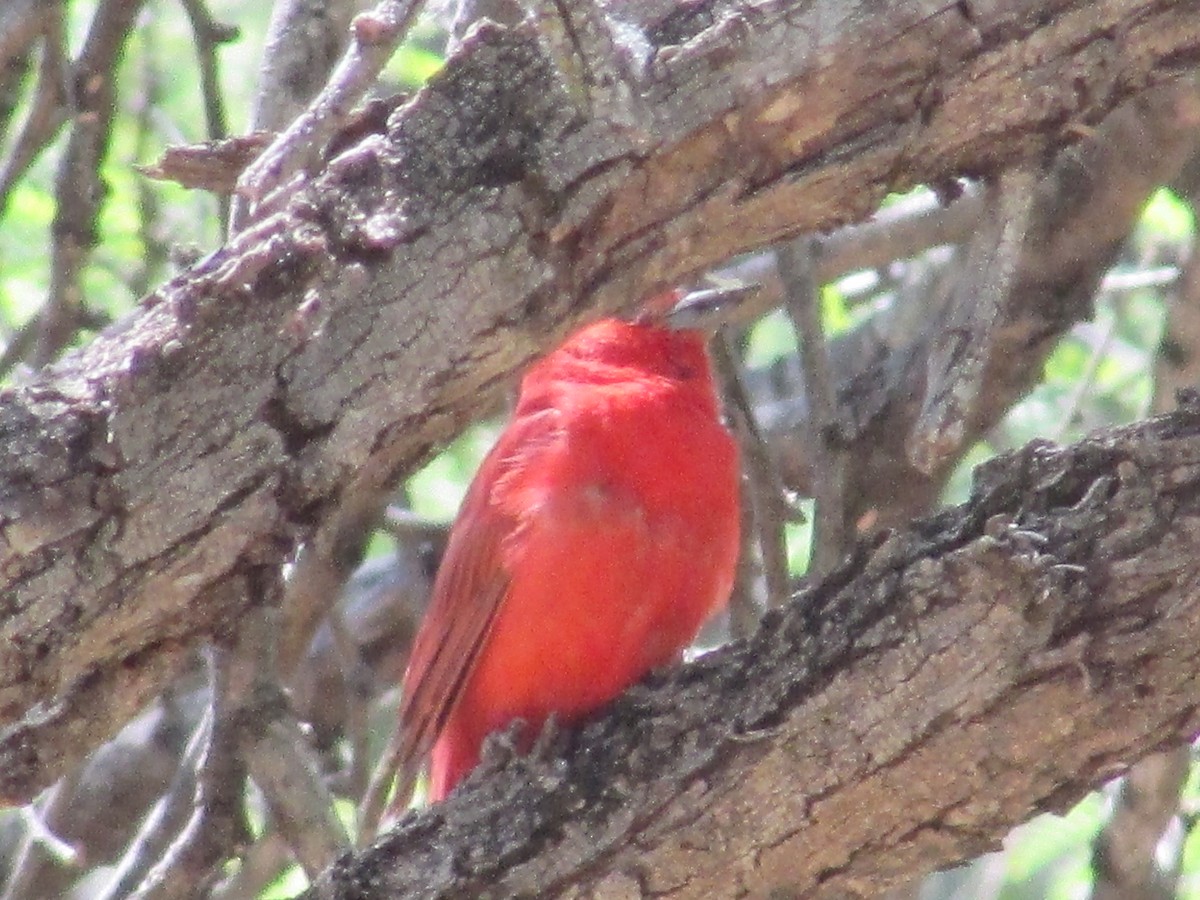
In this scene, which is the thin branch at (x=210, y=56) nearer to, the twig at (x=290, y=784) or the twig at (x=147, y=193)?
the twig at (x=147, y=193)

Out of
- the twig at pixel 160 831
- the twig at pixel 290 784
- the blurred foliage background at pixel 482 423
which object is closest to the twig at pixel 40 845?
the twig at pixel 160 831

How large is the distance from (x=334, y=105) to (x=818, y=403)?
1.94 meters

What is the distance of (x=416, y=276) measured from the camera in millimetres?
2684

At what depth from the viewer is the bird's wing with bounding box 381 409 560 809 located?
405 centimetres

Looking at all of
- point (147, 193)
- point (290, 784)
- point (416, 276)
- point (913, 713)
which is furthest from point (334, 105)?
point (147, 193)

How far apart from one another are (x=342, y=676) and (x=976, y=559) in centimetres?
269

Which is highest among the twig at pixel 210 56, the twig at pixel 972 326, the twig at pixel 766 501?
the twig at pixel 210 56

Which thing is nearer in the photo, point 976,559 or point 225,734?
point 976,559

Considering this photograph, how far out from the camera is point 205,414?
2621 millimetres

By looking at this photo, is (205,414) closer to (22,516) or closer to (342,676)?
(22,516)

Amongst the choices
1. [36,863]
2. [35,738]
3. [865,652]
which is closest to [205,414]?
[35,738]

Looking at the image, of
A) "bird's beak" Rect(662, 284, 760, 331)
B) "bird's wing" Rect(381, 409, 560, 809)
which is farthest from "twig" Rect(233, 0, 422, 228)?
"bird's beak" Rect(662, 284, 760, 331)

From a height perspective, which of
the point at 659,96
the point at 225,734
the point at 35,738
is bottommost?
the point at 225,734

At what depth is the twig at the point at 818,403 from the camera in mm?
4043
